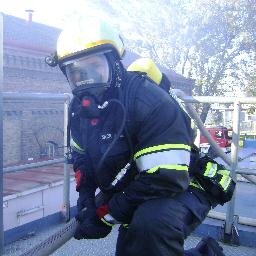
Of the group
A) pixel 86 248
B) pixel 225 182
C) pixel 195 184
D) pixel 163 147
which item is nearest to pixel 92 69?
pixel 163 147

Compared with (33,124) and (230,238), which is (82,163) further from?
(33,124)

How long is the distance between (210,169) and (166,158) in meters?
0.43

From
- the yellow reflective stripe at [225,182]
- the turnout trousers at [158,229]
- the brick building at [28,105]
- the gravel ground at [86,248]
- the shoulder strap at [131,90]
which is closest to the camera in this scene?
the turnout trousers at [158,229]

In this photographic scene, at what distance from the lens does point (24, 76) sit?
1193 centimetres

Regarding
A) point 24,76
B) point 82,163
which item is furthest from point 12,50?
point 82,163

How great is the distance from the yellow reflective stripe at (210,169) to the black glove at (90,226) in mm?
586

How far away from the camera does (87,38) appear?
1.87 metres

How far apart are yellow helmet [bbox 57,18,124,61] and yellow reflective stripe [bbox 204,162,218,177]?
0.74m

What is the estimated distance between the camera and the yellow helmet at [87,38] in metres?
1.86

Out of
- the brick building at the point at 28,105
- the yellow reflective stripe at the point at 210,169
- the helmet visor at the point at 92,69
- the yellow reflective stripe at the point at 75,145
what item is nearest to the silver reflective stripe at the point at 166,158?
the yellow reflective stripe at the point at 210,169

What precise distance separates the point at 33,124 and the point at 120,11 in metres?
19.0

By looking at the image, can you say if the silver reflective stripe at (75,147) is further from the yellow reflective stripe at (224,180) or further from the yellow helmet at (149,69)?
the yellow reflective stripe at (224,180)

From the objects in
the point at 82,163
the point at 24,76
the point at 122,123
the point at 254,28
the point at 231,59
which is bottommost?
the point at 82,163

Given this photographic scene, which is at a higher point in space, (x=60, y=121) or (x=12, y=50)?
(x=12, y=50)
